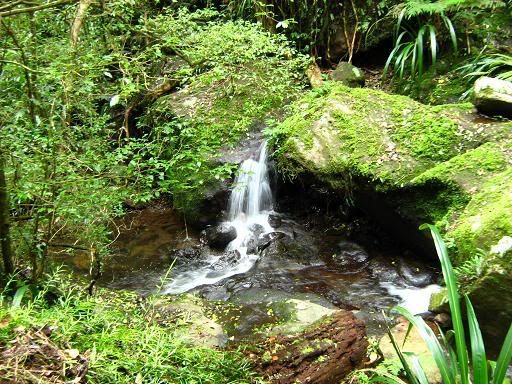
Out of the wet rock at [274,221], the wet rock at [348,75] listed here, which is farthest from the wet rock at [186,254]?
the wet rock at [348,75]

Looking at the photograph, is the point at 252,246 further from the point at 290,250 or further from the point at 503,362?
the point at 503,362

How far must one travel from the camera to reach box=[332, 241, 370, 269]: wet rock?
5.00 meters

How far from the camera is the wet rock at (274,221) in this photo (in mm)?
5852

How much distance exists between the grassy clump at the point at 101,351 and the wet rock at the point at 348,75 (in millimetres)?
5170

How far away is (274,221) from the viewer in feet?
19.4

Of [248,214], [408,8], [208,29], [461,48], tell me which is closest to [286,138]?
[248,214]

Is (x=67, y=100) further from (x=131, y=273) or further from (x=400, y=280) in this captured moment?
(x=400, y=280)

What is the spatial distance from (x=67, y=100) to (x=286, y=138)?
10.2ft

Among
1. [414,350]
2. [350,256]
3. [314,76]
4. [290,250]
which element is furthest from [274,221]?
[414,350]

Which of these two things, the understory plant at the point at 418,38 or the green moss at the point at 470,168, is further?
the understory plant at the point at 418,38

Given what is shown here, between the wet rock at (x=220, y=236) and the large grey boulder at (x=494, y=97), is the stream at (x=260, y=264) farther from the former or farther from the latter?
the large grey boulder at (x=494, y=97)

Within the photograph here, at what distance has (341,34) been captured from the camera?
764 cm

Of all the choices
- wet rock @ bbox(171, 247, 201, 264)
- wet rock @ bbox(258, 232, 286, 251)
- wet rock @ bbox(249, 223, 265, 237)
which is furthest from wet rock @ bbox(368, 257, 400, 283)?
wet rock @ bbox(171, 247, 201, 264)

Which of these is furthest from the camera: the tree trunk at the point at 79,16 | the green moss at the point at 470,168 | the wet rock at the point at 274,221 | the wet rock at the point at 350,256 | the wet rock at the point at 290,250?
the wet rock at the point at 274,221
